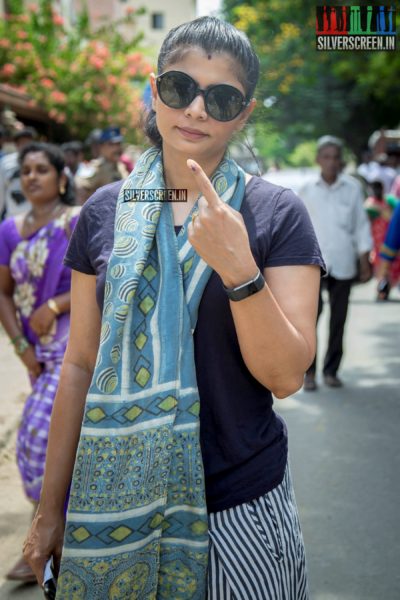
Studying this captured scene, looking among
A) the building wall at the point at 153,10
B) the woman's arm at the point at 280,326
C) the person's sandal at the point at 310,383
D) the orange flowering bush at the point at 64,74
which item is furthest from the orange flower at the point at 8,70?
the building wall at the point at 153,10

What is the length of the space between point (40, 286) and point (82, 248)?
205 cm

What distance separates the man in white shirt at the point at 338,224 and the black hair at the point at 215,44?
5.39m

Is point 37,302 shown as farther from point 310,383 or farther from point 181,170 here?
point 310,383

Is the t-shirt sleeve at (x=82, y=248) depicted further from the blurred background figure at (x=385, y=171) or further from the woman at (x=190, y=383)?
the blurred background figure at (x=385, y=171)

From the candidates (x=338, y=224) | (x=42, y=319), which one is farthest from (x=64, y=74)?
(x=42, y=319)

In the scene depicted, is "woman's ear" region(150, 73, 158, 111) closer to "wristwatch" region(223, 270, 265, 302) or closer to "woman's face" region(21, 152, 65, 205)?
"wristwatch" region(223, 270, 265, 302)

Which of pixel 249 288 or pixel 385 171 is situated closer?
pixel 249 288

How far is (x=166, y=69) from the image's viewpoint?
1.99 metres

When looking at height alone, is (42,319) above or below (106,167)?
below

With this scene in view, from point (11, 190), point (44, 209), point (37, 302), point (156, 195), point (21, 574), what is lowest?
point (21, 574)

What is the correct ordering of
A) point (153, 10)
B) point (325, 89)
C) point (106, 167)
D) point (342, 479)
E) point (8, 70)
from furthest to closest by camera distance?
point (153, 10)
point (325, 89)
point (8, 70)
point (106, 167)
point (342, 479)

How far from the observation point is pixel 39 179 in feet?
14.1

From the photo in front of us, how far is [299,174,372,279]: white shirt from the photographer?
7.34m

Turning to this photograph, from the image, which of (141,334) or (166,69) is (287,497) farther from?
(166,69)
